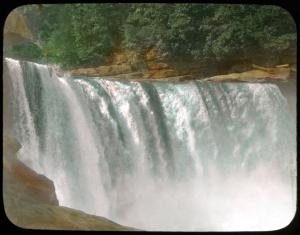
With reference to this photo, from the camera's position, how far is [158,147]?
2664 millimetres

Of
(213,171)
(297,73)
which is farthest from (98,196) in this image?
(297,73)

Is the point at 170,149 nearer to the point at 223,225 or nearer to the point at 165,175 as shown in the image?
the point at 165,175

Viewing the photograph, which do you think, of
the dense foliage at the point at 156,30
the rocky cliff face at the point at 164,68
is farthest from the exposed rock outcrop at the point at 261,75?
the dense foliage at the point at 156,30

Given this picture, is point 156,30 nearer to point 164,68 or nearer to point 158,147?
point 164,68

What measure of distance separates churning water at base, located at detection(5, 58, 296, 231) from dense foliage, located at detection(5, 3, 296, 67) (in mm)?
149

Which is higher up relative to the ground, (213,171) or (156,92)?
(156,92)

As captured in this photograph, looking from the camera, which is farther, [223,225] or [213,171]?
[213,171]

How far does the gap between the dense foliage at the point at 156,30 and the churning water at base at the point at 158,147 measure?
0.15m

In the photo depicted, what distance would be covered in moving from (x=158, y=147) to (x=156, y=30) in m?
0.62

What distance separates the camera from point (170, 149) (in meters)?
2.73

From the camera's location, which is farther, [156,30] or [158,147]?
[158,147]

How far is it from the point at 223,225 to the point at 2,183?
30.7 inches

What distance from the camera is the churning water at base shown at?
228cm

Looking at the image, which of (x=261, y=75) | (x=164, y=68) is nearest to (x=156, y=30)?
(x=164, y=68)
